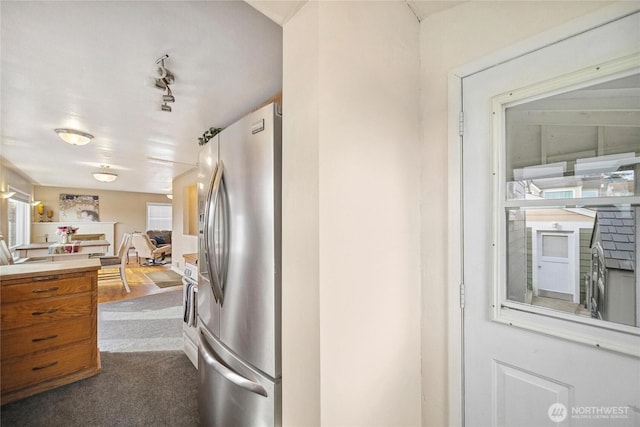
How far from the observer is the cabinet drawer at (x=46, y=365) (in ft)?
5.96

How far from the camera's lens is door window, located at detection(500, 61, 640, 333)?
808 mm

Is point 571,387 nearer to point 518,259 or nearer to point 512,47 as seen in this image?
point 518,259

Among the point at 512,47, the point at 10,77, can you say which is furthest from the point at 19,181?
the point at 512,47

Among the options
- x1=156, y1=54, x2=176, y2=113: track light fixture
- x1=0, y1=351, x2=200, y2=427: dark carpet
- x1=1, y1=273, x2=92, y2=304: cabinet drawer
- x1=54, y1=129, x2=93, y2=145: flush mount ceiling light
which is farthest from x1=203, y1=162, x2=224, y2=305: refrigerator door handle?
x1=54, y1=129, x2=93, y2=145: flush mount ceiling light

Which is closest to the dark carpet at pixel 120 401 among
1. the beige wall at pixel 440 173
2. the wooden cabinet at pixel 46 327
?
the wooden cabinet at pixel 46 327

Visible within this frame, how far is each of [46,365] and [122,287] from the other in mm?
3587

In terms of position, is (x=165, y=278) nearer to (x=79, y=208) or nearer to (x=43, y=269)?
(x=43, y=269)

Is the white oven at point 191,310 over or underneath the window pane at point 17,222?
underneath

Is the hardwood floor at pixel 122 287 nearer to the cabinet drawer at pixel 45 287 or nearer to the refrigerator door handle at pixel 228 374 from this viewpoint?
the cabinet drawer at pixel 45 287

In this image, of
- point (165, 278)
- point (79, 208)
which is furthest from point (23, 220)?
point (165, 278)

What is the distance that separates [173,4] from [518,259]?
198 cm

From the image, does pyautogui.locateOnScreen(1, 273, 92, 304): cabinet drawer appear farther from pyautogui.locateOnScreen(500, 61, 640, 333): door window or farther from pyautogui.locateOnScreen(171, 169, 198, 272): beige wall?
pyautogui.locateOnScreen(171, 169, 198, 272): beige wall

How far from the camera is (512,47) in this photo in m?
0.98

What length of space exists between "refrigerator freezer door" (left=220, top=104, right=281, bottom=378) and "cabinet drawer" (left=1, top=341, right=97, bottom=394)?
5.66 feet
